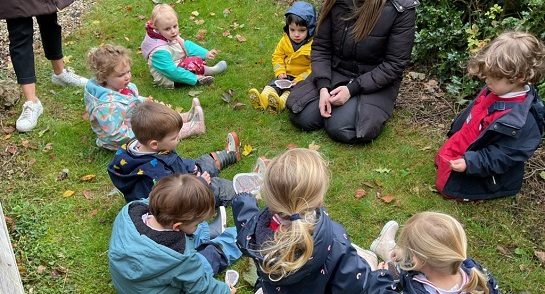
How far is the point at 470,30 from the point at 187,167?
321 centimetres

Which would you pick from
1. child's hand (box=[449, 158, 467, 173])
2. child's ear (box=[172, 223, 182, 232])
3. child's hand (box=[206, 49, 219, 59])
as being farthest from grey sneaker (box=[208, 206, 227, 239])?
child's hand (box=[206, 49, 219, 59])

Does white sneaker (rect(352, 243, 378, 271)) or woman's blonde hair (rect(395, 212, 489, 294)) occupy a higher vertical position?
woman's blonde hair (rect(395, 212, 489, 294))

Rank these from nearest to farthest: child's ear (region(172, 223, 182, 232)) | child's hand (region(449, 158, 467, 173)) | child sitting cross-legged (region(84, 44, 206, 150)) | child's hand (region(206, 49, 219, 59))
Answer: child's ear (region(172, 223, 182, 232)) < child's hand (region(449, 158, 467, 173)) < child sitting cross-legged (region(84, 44, 206, 150)) < child's hand (region(206, 49, 219, 59))

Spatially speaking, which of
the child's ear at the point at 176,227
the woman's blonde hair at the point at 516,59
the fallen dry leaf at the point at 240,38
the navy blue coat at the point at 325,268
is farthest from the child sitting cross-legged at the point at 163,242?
the fallen dry leaf at the point at 240,38

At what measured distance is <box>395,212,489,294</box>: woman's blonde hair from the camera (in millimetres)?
2576

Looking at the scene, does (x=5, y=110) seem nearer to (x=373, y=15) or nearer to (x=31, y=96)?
(x=31, y=96)

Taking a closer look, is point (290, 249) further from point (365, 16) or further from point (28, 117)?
point (28, 117)

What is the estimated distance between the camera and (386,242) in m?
3.88

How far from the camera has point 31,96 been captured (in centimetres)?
533

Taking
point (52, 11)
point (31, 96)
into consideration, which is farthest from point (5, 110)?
point (52, 11)

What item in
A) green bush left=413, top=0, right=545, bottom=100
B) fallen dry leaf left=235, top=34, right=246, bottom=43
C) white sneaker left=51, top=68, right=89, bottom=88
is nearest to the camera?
green bush left=413, top=0, right=545, bottom=100

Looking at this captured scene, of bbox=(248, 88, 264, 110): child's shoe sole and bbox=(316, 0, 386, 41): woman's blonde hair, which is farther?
bbox=(248, 88, 264, 110): child's shoe sole

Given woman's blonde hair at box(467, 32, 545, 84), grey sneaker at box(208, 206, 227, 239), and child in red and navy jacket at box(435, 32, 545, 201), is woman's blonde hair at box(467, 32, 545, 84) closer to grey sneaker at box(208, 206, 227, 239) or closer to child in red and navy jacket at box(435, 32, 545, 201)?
child in red and navy jacket at box(435, 32, 545, 201)

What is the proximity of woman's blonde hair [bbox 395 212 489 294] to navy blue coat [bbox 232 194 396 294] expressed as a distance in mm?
322
